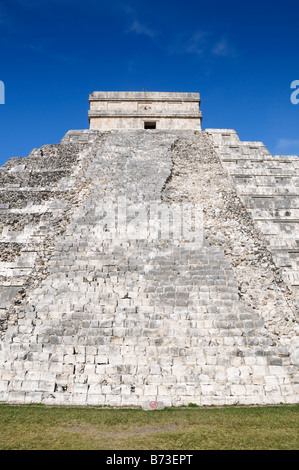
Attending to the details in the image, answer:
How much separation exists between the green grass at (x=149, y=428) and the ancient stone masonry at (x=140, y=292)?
61 cm

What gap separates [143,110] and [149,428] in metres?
16.3

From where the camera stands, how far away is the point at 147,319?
802cm

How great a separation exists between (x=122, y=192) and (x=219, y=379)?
719cm

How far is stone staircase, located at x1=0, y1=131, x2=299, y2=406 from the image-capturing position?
6.95m

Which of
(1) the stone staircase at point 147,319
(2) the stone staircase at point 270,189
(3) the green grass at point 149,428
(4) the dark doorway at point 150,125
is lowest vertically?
(3) the green grass at point 149,428

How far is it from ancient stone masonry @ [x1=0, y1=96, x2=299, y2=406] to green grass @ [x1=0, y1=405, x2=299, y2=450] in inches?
24.0

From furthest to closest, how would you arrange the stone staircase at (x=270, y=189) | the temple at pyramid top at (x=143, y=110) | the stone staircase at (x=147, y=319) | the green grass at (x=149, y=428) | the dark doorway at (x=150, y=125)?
the dark doorway at (x=150, y=125) < the temple at pyramid top at (x=143, y=110) < the stone staircase at (x=270, y=189) < the stone staircase at (x=147, y=319) < the green grass at (x=149, y=428)

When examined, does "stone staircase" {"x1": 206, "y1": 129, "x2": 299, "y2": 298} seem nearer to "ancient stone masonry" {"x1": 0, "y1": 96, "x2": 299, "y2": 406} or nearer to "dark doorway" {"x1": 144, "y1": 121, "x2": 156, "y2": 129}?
"ancient stone masonry" {"x1": 0, "y1": 96, "x2": 299, "y2": 406}

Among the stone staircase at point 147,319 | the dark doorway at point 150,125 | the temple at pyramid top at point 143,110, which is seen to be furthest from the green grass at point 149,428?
the dark doorway at point 150,125

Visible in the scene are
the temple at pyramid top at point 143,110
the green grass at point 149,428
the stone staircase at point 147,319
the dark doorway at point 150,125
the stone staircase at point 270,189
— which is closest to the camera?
the green grass at point 149,428

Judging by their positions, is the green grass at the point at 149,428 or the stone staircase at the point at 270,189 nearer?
the green grass at the point at 149,428

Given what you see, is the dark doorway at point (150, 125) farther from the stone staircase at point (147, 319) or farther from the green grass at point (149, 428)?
the green grass at point (149, 428)

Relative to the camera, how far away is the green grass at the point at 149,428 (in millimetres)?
4602
